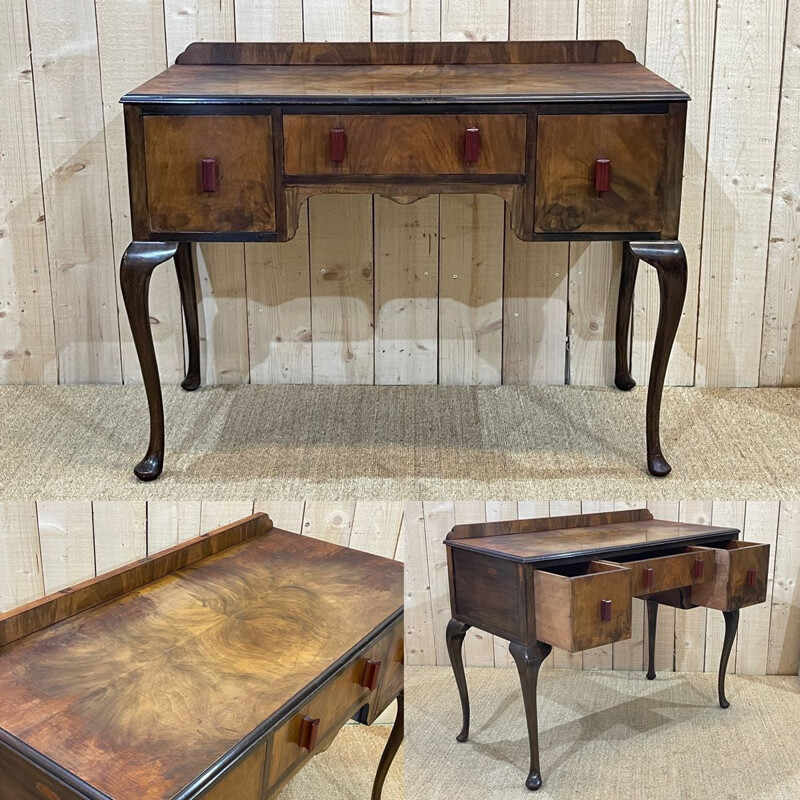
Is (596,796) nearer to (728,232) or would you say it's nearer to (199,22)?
(728,232)

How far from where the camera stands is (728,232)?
2.35 metres

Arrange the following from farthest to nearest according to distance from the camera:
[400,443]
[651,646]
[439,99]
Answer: [400,443] < [439,99] < [651,646]

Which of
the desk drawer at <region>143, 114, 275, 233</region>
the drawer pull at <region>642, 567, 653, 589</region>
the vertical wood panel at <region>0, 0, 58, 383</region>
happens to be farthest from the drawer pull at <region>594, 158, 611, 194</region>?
the vertical wood panel at <region>0, 0, 58, 383</region>

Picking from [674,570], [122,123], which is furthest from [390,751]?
[122,123]

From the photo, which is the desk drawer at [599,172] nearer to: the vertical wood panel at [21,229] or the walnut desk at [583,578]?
the walnut desk at [583,578]

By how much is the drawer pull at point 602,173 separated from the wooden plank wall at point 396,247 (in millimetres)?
596

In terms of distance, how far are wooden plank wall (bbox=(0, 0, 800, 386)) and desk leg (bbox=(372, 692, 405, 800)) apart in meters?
1.33

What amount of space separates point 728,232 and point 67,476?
5.12 feet

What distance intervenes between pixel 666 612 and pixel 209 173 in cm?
107

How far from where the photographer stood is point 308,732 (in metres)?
1.21

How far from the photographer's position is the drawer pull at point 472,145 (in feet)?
5.69

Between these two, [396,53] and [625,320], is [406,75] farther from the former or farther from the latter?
[625,320]

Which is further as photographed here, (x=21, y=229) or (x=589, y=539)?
(x=21, y=229)

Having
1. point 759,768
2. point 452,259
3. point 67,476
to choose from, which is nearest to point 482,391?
point 452,259
